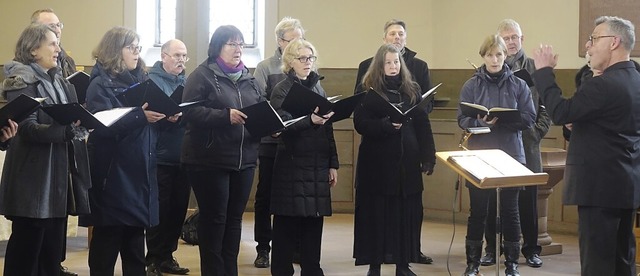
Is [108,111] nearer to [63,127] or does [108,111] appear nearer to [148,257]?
[63,127]

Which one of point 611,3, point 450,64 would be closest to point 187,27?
point 450,64

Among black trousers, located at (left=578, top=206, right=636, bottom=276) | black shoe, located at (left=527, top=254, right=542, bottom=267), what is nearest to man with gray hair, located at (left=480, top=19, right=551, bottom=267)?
black shoe, located at (left=527, top=254, right=542, bottom=267)

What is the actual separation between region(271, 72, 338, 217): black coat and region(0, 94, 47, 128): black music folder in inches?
68.4

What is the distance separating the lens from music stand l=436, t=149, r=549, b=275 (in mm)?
5023

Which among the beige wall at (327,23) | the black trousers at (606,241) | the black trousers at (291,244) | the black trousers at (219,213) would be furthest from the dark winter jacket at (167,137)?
the beige wall at (327,23)

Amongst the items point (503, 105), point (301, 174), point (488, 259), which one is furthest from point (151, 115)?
point (488, 259)

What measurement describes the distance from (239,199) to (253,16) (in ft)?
19.5

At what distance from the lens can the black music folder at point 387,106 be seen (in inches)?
230

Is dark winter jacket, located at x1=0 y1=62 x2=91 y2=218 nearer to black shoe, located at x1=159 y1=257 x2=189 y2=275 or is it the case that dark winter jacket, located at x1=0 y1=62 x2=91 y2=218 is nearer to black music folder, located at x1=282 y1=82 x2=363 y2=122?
black music folder, located at x1=282 y1=82 x2=363 y2=122

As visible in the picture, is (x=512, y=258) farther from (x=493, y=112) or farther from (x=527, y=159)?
(x=493, y=112)

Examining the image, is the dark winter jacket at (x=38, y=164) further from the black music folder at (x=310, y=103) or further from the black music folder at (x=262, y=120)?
the black music folder at (x=310, y=103)

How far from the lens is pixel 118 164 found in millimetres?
5289

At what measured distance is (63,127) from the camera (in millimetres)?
4852

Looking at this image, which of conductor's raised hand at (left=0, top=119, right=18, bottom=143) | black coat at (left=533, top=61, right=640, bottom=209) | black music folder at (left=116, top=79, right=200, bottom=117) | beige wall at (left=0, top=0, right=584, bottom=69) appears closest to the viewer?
conductor's raised hand at (left=0, top=119, right=18, bottom=143)
